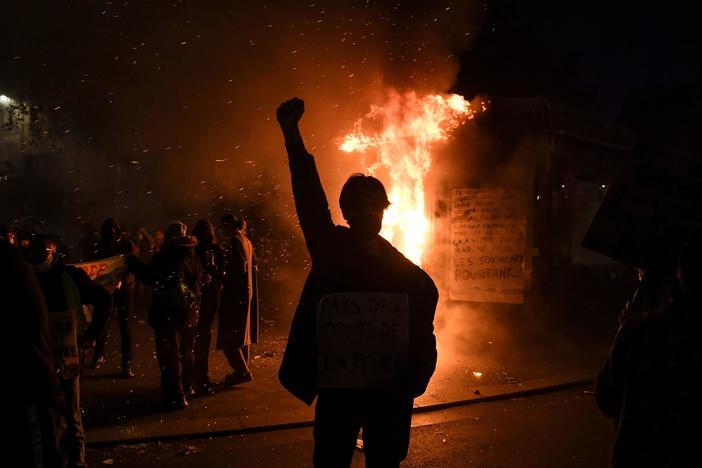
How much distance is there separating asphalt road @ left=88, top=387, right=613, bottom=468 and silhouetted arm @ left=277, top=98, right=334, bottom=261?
254 cm

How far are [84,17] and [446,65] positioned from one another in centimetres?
640

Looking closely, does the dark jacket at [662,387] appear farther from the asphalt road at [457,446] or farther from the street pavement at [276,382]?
the street pavement at [276,382]

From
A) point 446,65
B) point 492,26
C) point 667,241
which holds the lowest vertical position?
point 667,241

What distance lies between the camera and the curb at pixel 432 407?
193 inches

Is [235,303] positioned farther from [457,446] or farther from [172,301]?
[457,446]

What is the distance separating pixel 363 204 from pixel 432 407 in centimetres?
387

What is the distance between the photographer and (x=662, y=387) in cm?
188

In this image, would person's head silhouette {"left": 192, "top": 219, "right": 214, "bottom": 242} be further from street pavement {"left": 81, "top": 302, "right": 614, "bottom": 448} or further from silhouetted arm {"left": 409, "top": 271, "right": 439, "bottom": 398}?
silhouetted arm {"left": 409, "top": 271, "right": 439, "bottom": 398}

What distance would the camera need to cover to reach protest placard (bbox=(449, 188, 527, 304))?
8.48 m

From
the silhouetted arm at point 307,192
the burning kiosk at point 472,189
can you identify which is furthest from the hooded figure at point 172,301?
the burning kiosk at point 472,189

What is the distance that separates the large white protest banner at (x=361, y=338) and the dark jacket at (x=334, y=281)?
0.13 ft

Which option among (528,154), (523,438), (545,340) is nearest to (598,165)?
(528,154)

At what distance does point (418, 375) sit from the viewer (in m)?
2.50

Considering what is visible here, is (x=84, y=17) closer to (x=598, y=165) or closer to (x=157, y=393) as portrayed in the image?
(x=157, y=393)
